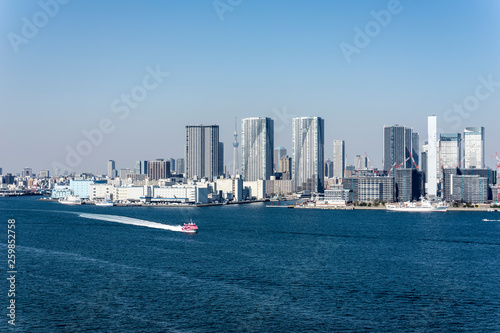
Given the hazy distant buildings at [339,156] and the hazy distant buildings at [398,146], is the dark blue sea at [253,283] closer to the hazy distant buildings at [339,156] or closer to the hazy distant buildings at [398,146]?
the hazy distant buildings at [398,146]

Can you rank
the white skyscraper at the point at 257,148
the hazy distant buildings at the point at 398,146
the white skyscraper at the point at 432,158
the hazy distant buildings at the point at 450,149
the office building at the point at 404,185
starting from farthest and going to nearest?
the hazy distant buildings at the point at 398,146 < the white skyscraper at the point at 257,148 < the hazy distant buildings at the point at 450,149 < the white skyscraper at the point at 432,158 < the office building at the point at 404,185

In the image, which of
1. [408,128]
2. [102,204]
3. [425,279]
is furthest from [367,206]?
[408,128]

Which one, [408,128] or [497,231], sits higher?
[408,128]

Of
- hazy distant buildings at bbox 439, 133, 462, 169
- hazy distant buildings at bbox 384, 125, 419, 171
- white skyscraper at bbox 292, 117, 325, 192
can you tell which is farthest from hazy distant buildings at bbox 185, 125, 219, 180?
hazy distant buildings at bbox 439, 133, 462, 169

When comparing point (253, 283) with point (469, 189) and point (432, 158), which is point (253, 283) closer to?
point (469, 189)

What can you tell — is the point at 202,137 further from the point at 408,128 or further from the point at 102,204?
the point at 102,204

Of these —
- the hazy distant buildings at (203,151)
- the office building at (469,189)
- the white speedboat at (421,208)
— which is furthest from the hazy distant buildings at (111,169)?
the white speedboat at (421,208)
